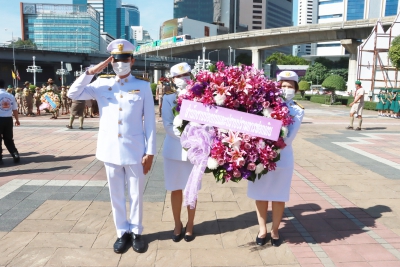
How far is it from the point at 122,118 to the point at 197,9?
502 ft

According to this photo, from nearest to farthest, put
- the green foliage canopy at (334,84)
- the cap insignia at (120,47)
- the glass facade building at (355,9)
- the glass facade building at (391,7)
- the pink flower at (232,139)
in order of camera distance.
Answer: the pink flower at (232,139), the cap insignia at (120,47), the green foliage canopy at (334,84), the glass facade building at (391,7), the glass facade building at (355,9)

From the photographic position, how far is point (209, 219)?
4516 millimetres

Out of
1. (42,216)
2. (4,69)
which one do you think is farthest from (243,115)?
(4,69)

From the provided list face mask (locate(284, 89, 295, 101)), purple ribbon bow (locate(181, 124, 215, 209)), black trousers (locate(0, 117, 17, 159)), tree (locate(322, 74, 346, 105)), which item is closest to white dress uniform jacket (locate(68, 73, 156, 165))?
purple ribbon bow (locate(181, 124, 215, 209))

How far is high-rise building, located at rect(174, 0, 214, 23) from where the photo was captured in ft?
484

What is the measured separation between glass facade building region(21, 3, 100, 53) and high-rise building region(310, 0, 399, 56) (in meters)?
66.1

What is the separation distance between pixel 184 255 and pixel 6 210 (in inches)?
98.1

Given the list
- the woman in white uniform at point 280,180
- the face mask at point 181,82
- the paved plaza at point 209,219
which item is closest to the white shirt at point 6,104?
the paved plaza at point 209,219

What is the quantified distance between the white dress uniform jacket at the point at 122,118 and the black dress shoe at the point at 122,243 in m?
0.77

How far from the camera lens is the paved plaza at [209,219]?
3537mm

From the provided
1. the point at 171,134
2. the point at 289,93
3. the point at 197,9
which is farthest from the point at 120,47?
the point at 197,9

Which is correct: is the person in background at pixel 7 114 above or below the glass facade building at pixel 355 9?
below

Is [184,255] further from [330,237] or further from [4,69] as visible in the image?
[4,69]

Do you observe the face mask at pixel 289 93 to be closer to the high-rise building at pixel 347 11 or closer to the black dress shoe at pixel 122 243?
the black dress shoe at pixel 122 243
